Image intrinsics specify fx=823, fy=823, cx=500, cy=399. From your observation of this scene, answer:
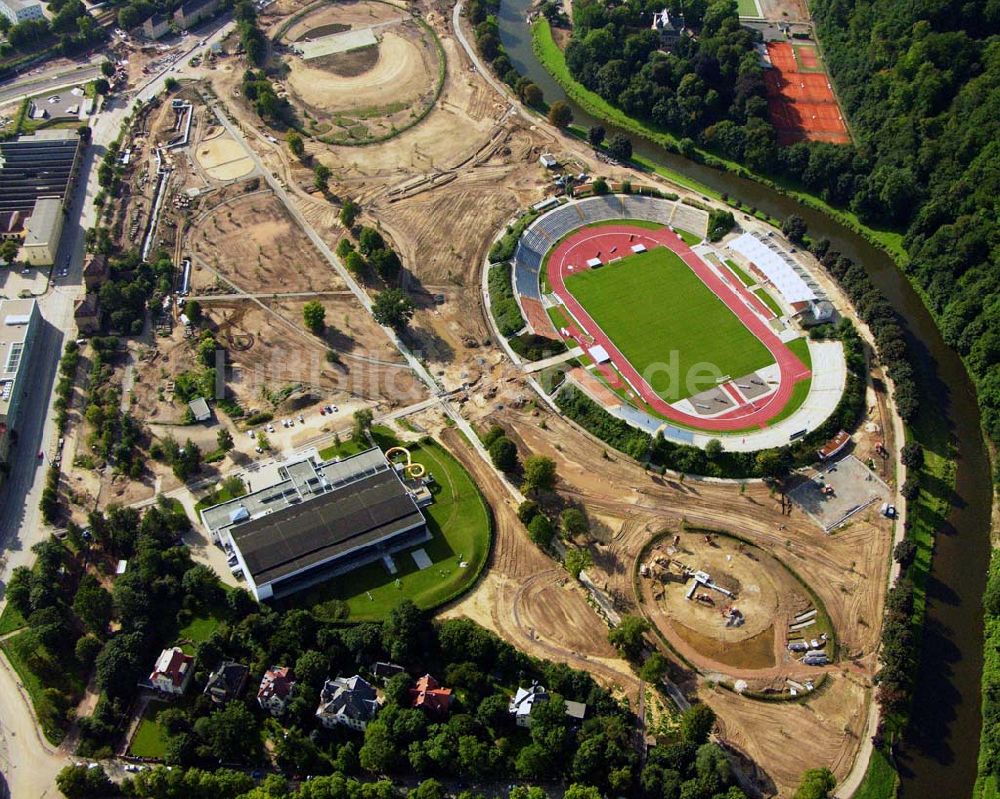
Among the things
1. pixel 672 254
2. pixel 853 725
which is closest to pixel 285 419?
pixel 672 254

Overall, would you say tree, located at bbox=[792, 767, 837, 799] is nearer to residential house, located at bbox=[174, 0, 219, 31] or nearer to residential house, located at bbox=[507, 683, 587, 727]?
residential house, located at bbox=[507, 683, 587, 727]

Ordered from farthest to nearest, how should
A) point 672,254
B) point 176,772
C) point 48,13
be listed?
1. point 48,13
2. point 672,254
3. point 176,772

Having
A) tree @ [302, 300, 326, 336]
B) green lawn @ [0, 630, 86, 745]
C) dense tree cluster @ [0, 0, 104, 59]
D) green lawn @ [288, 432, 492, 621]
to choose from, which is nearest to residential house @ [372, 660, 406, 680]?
green lawn @ [288, 432, 492, 621]

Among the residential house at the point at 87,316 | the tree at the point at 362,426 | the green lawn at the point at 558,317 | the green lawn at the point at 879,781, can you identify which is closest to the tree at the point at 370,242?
the green lawn at the point at 558,317

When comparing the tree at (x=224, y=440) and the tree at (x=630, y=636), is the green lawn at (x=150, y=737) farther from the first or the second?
the tree at (x=630, y=636)

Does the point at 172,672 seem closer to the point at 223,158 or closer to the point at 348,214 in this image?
the point at 348,214

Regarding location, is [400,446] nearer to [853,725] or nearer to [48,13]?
[853,725]
